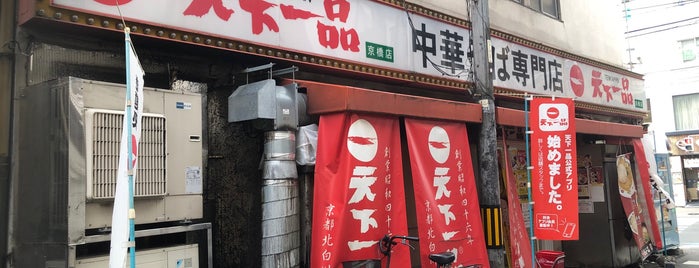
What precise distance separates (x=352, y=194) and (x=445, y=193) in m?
1.76

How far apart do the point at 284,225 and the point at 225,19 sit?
7.79 feet

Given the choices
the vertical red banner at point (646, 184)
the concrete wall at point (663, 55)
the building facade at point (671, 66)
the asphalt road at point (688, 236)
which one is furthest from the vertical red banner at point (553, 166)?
the concrete wall at point (663, 55)

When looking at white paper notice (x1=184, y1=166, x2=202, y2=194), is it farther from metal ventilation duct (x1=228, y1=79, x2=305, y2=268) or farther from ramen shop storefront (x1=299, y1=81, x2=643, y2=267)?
ramen shop storefront (x1=299, y1=81, x2=643, y2=267)

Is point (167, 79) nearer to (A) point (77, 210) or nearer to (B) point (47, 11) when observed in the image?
(B) point (47, 11)

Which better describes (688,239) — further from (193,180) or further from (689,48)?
(193,180)

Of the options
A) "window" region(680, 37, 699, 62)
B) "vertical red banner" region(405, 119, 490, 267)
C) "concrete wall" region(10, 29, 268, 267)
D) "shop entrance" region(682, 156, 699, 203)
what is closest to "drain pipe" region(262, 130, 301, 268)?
"concrete wall" region(10, 29, 268, 267)

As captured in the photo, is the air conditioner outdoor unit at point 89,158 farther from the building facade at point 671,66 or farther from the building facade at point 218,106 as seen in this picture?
the building facade at point 671,66

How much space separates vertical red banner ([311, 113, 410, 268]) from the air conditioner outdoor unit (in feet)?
4.69

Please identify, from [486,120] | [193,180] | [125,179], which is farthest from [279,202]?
[486,120]

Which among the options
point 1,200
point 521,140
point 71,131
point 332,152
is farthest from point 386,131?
point 521,140

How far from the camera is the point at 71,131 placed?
4.20 m

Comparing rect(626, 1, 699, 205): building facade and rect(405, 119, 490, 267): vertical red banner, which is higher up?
rect(626, 1, 699, 205): building facade

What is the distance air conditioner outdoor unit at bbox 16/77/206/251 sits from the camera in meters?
4.17

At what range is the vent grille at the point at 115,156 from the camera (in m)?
4.21
